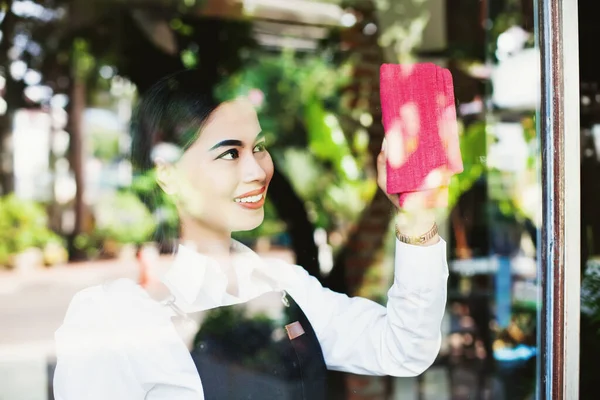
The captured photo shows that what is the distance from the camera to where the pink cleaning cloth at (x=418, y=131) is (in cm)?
128

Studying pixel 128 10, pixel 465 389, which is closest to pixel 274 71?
pixel 128 10

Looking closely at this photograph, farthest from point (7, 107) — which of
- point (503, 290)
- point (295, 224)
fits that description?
point (503, 290)

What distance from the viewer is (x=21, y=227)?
18.4 ft

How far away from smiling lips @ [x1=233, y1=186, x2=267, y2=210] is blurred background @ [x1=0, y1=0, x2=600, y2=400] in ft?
0.43

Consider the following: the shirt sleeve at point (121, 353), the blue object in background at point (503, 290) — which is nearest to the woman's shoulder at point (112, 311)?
the shirt sleeve at point (121, 353)

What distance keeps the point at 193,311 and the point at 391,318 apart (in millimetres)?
472

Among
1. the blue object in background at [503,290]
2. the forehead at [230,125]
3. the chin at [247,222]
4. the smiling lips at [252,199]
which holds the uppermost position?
the forehead at [230,125]

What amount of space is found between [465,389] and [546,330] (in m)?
2.18

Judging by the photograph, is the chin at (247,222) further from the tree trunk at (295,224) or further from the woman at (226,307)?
the tree trunk at (295,224)

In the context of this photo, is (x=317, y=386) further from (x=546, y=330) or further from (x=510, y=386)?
(x=510, y=386)

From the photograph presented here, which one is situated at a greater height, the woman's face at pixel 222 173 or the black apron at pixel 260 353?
the woman's face at pixel 222 173

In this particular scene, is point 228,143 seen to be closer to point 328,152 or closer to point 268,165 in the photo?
point 268,165

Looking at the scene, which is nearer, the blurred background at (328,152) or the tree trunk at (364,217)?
the blurred background at (328,152)

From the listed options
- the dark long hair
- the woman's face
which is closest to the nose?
the woman's face
